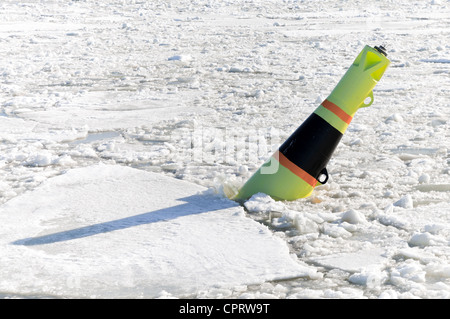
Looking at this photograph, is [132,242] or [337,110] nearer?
[132,242]

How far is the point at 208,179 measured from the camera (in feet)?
12.5

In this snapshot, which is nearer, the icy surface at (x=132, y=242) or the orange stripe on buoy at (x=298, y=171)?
the icy surface at (x=132, y=242)

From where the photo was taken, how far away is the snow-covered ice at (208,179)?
8.26 ft

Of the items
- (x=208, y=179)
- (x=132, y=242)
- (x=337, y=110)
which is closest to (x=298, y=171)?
(x=337, y=110)

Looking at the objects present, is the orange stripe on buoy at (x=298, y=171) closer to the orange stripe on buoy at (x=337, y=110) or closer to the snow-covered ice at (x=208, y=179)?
the snow-covered ice at (x=208, y=179)

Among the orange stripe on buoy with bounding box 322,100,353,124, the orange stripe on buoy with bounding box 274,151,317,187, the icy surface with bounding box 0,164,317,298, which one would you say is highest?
the orange stripe on buoy with bounding box 322,100,353,124

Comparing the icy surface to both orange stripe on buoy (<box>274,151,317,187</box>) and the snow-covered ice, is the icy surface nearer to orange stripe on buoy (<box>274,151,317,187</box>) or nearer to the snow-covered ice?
the snow-covered ice

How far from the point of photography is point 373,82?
3330mm

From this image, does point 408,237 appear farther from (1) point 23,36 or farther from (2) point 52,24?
(2) point 52,24

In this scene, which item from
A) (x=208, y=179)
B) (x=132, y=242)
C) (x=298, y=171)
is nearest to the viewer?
(x=132, y=242)

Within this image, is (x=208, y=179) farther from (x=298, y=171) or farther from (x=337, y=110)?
(x=337, y=110)

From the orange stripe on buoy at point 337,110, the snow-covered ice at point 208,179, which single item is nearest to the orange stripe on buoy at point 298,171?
the snow-covered ice at point 208,179

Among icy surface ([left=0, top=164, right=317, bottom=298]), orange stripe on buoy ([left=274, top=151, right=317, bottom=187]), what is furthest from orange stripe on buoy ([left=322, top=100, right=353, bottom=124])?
icy surface ([left=0, top=164, right=317, bottom=298])

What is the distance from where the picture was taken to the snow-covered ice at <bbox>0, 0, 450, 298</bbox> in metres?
2.52
